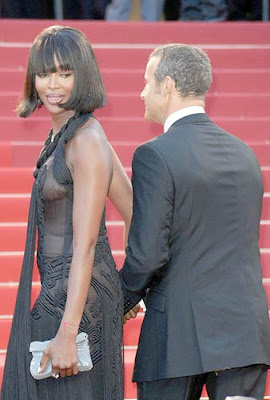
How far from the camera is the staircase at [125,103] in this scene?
6402 millimetres

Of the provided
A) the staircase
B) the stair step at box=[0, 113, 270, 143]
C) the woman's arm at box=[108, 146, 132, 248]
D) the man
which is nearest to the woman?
the man

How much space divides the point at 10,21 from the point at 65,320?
5.53 metres

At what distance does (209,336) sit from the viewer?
143 inches

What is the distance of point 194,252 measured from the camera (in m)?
3.63

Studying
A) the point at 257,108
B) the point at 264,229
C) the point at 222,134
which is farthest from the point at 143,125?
the point at 222,134

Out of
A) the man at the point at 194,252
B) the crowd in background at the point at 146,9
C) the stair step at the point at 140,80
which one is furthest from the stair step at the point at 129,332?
the crowd in background at the point at 146,9

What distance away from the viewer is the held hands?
→ 11.5 ft

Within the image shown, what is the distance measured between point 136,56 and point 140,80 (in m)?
0.35

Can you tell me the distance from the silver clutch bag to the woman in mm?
23

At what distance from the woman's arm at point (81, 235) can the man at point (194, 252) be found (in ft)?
0.48

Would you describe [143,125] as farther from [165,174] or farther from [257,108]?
[165,174]

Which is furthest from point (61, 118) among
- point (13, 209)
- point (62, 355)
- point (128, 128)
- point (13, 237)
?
point (128, 128)

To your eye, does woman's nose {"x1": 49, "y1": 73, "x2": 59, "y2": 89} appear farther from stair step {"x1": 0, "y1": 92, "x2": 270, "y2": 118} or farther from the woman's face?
stair step {"x1": 0, "y1": 92, "x2": 270, "y2": 118}

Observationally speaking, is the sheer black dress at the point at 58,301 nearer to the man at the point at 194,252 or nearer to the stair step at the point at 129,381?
the man at the point at 194,252
